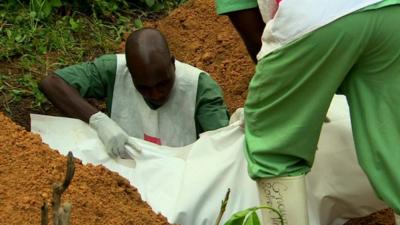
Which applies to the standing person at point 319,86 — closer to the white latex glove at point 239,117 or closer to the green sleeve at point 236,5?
the green sleeve at point 236,5

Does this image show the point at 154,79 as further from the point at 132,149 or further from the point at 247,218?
the point at 247,218

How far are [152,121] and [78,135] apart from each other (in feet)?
1.11

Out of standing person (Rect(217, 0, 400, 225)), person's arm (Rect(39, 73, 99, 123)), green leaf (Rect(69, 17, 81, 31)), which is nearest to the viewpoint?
standing person (Rect(217, 0, 400, 225))

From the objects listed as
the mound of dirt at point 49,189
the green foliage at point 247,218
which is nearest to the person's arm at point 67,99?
the mound of dirt at point 49,189

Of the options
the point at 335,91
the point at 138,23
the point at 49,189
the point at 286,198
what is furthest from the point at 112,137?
the point at 138,23

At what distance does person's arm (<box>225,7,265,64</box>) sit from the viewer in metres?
2.71

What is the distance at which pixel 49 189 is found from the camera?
2.57 metres

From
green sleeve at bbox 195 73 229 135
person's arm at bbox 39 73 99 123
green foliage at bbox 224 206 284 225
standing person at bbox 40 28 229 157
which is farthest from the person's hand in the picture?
green foliage at bbox 224 206 284 225

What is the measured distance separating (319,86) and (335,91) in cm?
6

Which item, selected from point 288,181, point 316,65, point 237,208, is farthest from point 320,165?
point 316,65

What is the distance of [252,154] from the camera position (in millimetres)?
2492

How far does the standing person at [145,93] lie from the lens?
135 inches

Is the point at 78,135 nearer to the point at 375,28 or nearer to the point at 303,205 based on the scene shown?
the point at 303,205

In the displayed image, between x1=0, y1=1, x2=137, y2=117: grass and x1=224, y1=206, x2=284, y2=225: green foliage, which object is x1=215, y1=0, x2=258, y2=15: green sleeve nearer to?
x1=224, y1=206, x2=284, y2=225: green foliage
